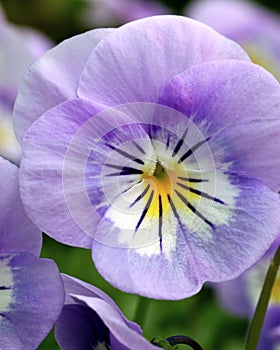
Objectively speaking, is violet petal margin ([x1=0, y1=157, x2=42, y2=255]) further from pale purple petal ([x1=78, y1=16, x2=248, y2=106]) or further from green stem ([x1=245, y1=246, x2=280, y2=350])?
green stem ([x1=245, y1=246, x2=280, y2=350])

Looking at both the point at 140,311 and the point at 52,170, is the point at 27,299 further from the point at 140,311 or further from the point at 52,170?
the point at 140,311

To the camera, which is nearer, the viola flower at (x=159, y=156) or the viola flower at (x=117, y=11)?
the viola flower at (x=159, y=156)

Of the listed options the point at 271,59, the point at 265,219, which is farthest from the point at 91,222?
the point at 271,59

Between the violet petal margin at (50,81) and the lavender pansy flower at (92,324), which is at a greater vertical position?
the violet petal margin at (50,81)

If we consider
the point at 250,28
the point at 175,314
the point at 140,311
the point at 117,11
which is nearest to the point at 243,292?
the point at 175,314

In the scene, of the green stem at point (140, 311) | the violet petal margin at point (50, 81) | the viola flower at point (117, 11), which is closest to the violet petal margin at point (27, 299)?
the violet petal margin at point (50, 81)

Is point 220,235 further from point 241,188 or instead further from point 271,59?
point 271,59

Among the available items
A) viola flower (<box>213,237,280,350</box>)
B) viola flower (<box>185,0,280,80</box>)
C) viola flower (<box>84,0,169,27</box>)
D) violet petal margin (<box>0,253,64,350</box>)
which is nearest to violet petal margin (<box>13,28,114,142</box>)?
violet petal margin (<box>0,253,64,350</box>)

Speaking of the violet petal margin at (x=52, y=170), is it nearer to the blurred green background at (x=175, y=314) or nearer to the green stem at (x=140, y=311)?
the green stem at (x=140, y=311)
